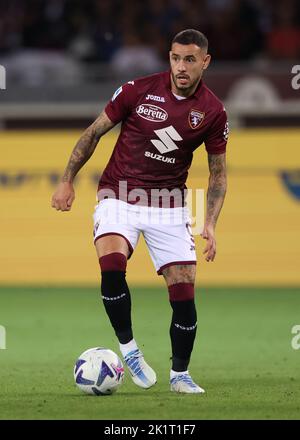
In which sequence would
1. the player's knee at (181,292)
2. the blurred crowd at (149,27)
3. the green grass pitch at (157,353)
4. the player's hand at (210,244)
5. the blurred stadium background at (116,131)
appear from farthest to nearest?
the blurred crowd at (149,27), the blurred stadium background at (116,131), the player's knee at (181,292), the player's hand at (210,244), the green grass pitch at (157,353)

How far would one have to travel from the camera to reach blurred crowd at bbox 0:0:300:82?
18.0 meters

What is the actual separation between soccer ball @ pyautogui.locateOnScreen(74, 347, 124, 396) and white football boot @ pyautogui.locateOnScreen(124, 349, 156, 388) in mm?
162

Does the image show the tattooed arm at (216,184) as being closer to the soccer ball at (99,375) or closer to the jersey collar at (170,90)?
the jersey collar at (170,90)

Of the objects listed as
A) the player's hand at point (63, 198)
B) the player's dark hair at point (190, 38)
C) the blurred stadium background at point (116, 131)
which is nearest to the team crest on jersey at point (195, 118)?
the player's dark hair at point (190, 38)

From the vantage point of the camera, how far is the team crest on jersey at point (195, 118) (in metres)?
7.71

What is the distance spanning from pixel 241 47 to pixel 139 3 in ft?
5.84

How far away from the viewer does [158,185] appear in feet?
25.6

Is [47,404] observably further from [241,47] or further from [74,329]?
[241,47]

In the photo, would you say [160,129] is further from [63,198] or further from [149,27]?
[149,27]

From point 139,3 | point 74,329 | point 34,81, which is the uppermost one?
point 139,3

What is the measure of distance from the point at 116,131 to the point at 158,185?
8387mm

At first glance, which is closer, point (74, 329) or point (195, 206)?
point (74, 329)

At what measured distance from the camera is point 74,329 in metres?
11.0
